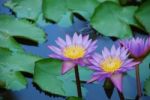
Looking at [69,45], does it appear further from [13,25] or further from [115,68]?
[13,25]

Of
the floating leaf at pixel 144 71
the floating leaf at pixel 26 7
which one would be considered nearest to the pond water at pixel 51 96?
the floating leaf at pixel 144 71

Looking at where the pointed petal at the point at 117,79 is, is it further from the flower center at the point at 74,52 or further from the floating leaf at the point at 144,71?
the floating leaf at the point at 144,71

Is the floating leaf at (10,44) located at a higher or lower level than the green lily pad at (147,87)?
higher

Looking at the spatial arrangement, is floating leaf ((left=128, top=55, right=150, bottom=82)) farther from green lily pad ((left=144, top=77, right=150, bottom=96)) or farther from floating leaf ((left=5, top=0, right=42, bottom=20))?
floating leaf ((left=5, top=0, right=42, bottom=20))

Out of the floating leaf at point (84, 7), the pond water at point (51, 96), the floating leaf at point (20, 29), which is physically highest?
the floating leaf at point (84, 7)

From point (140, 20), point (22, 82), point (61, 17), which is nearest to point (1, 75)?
point (22, 82)

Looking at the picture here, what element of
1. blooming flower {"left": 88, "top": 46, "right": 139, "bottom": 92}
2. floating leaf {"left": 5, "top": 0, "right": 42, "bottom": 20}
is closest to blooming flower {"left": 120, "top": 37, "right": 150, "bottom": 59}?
blooming flower {"left": 88, "top": 46, "right": 139, "bottom": 92}
